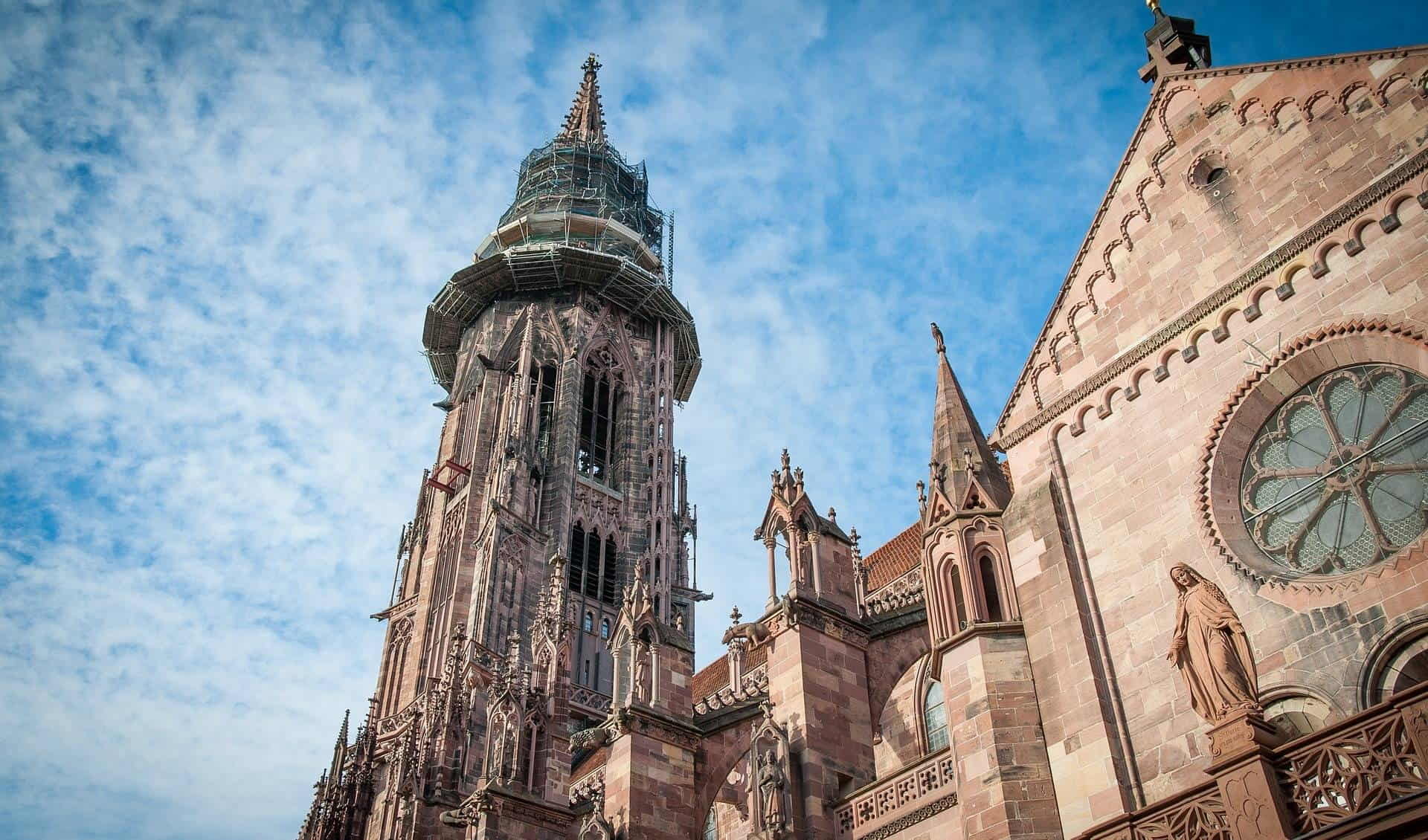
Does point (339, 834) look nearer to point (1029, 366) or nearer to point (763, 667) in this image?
point (763, 667)

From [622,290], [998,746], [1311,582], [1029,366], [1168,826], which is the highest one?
[622,290]

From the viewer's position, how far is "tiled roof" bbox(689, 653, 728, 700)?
1228 inches

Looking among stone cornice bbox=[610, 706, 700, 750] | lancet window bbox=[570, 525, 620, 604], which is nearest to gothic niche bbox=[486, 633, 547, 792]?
stone cornice bbox=[610, 706, 700, 750]

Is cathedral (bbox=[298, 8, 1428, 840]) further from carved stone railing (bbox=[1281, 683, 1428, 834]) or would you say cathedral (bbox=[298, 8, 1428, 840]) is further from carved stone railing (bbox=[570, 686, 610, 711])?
carved stone railing (bbox=[570, 686, 610, 711])

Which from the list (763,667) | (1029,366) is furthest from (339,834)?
(1029,366)

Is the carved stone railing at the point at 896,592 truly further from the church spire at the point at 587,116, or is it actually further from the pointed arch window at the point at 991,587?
the church spire at the point at 587,116

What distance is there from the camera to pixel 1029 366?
14.5 metres

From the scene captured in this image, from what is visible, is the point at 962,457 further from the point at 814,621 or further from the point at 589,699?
the point at 589,699

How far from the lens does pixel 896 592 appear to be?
24.5 meters

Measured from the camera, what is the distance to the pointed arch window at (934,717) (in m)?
19.7

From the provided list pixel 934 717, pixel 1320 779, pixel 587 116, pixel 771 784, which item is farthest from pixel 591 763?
pixel 587 116

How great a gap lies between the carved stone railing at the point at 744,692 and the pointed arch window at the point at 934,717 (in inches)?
108

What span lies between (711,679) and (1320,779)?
25441 millimetres

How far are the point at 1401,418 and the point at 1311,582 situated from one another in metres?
1.71
